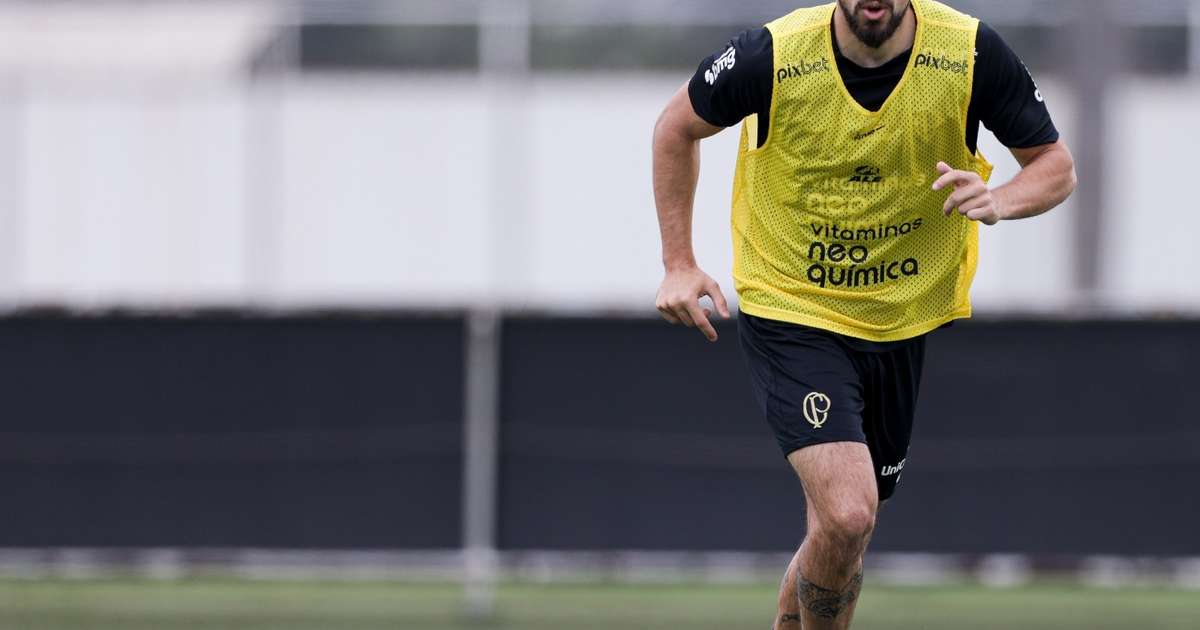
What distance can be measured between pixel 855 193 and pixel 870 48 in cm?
42

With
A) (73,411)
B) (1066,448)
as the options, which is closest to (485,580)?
(73,411)

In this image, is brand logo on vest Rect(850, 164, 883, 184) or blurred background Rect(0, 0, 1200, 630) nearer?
brand logo on vest Rect(850, 164, 883, 184)

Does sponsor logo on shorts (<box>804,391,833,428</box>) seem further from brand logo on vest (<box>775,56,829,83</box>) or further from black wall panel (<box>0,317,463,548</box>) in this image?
black wall panel (<box>0,317,463,548</box>)

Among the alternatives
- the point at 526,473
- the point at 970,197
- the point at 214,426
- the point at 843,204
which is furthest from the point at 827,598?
the point at 214,426

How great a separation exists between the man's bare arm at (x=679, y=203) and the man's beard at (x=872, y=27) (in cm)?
51

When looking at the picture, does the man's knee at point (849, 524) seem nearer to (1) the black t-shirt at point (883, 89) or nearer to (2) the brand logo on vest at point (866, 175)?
(2) the brand logo on vest at point (866, 175)

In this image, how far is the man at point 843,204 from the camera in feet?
18.2

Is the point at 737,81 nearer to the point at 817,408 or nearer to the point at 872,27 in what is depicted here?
the point at 872,27

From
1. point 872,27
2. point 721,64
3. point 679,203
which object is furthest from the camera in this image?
point 679,203

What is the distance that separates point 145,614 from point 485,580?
1.47 metres

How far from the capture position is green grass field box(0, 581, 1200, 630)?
846 centimetres

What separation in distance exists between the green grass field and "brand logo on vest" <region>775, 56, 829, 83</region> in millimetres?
3341

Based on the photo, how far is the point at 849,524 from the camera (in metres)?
5.48

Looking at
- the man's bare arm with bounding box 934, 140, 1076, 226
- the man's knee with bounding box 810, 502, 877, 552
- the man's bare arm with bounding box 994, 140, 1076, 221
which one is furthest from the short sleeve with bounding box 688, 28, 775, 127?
→ the man's knee with bounding box 810, 502, 877, 552
